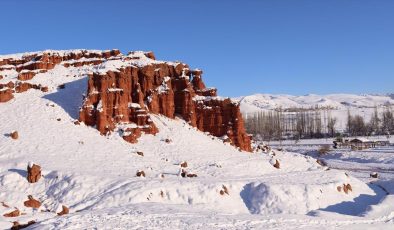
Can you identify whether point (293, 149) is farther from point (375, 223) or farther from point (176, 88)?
point (375, 223)

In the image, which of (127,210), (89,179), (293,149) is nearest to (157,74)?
(89,179)

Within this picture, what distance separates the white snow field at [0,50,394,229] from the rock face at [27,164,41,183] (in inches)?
17.8

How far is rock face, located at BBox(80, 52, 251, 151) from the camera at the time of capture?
48.0 m

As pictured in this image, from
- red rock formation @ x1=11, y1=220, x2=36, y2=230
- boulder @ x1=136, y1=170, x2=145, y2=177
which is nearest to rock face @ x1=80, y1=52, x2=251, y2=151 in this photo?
boulder @ x1=136, y1=170, x2=145, y2=177

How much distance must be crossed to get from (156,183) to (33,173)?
33.4 ft

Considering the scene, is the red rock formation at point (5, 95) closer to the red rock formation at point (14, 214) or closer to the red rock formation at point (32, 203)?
the red rock formation at point (32, 203)

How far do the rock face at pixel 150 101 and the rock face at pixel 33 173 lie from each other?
13.0 meters

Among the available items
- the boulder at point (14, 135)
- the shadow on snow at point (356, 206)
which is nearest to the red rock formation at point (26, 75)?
the boulder at point (14, 135)

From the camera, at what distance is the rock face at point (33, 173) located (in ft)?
109

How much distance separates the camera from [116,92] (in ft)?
162

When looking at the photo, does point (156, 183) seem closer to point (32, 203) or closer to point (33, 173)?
point (32, 203)

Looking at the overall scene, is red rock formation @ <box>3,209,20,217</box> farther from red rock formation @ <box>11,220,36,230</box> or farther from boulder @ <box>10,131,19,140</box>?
boulder @ <box>10,131,19,140</box>

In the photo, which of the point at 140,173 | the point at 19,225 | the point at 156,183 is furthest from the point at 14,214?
the point at 140,173

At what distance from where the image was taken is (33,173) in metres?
33.4
